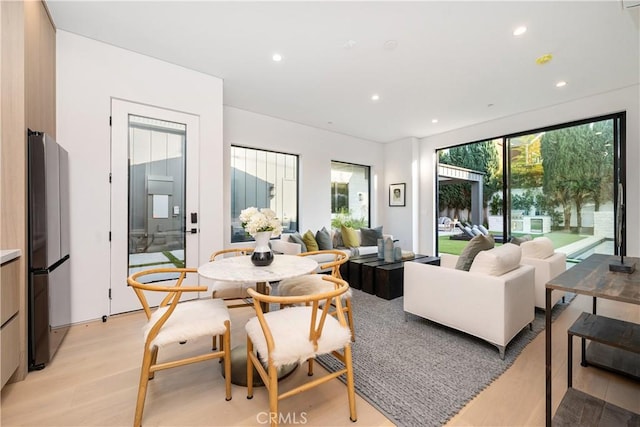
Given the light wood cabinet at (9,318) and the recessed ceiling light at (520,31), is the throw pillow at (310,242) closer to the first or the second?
the light wood cabinet at (9,318)

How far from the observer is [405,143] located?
6.40 m

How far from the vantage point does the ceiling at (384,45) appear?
236cm

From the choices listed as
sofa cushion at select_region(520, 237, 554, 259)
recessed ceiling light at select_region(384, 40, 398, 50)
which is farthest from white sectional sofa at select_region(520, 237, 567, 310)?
recessed ceiling light at select_region(384, 40, 398, 50)

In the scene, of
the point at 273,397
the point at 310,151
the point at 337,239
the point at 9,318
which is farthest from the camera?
the point at 310,151

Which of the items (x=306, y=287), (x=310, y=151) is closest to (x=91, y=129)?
(x=306, y=287)

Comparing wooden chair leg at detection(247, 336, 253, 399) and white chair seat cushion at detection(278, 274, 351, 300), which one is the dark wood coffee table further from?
wooden chair leg at detection(247, 336, 253, 399)

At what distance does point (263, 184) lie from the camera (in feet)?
16.4

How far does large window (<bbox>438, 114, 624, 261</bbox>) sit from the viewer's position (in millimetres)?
4070

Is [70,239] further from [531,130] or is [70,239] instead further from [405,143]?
[531,130]

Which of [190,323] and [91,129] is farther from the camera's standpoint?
[91,129]

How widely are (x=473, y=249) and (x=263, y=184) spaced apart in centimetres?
366

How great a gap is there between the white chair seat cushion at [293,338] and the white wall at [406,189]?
5084mm

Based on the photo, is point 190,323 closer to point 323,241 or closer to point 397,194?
point 323,241

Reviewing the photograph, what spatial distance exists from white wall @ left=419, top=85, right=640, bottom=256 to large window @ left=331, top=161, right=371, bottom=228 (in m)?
1.34
